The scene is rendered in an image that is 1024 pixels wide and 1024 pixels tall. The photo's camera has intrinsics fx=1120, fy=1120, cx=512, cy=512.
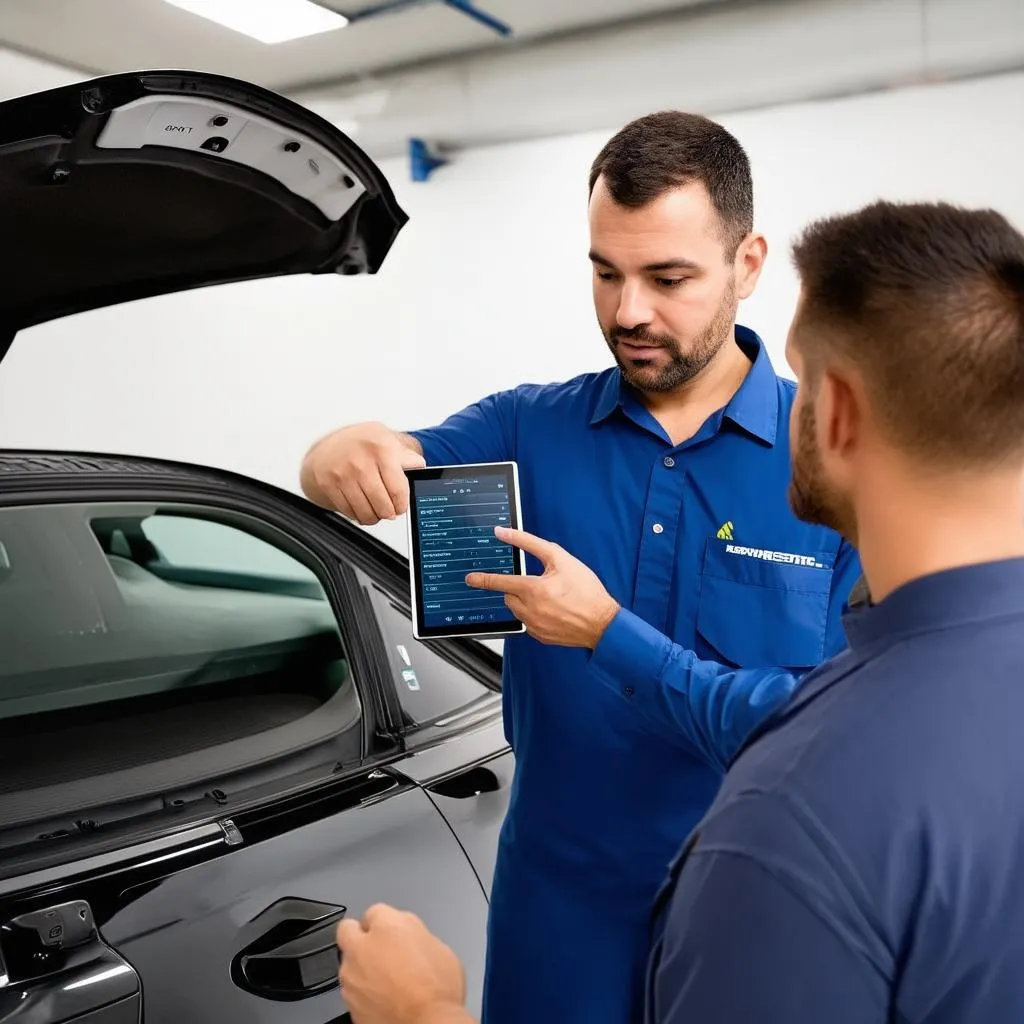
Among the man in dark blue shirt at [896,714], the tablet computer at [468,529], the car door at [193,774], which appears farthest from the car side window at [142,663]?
the man in dark blue shirt at [896,714]

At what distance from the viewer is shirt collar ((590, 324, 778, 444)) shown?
1363 millimetres

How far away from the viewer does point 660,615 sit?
1.36 meters

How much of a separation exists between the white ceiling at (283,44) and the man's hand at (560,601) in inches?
165

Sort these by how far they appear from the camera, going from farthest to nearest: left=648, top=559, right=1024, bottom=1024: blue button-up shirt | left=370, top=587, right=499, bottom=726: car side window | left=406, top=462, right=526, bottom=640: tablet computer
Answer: left=370, top=587, right=499, bottom=726: car side window, left=406, top=462, right=526, bottom=640: tablet computer, left=648, top=559, right=1024, bottom=1024: blue button-up shirt

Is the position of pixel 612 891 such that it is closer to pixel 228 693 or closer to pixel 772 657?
pixel 772 657

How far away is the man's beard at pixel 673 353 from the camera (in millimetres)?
1341

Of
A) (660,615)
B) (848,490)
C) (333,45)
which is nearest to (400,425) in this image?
(333,45)

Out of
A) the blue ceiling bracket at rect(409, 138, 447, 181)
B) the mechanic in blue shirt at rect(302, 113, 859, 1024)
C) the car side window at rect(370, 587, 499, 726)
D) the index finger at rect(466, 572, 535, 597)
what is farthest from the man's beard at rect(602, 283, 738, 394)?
the blue ceiling bracket at rect(409, 138, 447, 181)

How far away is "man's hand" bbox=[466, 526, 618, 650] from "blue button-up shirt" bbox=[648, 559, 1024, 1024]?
1.92ft

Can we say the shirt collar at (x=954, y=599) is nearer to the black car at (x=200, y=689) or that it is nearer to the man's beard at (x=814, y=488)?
the man's beard at (x=814, y=488)

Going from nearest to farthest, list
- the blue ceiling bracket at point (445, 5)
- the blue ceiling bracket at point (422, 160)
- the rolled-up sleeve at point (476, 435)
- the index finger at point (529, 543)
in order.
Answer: the index finger at point (529, 543), the rolled-up sleeve at point (476, 435), the blue ceiling bracket at point (445, 5), the blue ceiling bracket at point (422, 160)

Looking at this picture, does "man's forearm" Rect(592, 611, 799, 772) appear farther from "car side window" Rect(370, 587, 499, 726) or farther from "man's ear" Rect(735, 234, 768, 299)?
"car side window" Rect(370, 587, 499, 726)

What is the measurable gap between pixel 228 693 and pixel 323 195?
0.81 m

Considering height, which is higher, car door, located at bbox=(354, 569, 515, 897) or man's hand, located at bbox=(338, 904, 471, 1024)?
man's hand, located at bbox=(338, 904, 471, 1024)
